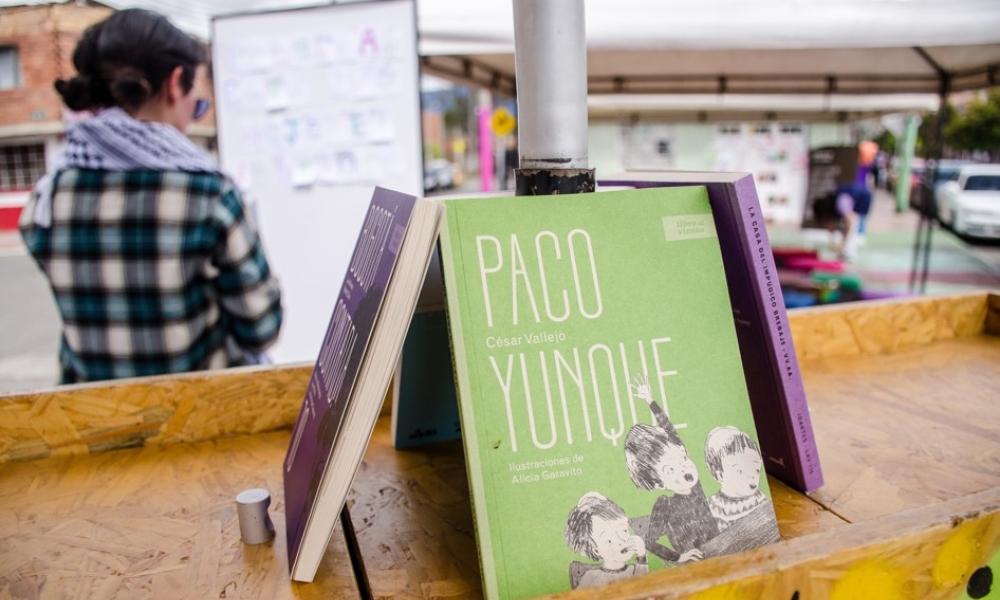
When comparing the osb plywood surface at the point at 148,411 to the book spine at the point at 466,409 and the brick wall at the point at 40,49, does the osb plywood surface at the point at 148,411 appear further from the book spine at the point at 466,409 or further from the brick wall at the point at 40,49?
the brick wall at the point at 40,49

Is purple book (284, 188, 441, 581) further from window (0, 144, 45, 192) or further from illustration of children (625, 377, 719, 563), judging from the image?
window (0, 144, 45, 192)

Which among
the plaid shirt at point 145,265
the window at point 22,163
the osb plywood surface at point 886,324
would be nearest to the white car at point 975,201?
the osb plywood surface at point 886,324

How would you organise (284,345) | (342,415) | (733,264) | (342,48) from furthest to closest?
(284,345) < (342,48) < (733,264) < (342,415)

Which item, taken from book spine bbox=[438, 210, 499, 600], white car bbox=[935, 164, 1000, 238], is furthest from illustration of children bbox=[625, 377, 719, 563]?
white car bbox=[935, 164, 1000, 238]

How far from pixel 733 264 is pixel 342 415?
1.37ft

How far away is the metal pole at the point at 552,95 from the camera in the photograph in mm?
742

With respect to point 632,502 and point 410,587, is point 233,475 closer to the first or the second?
point 410,587

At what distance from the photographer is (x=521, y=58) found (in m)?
0.76

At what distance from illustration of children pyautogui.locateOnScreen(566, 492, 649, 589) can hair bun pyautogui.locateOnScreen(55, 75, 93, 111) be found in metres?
1.50

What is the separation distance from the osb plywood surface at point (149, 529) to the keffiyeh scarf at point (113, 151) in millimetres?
774

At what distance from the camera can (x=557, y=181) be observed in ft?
2.42

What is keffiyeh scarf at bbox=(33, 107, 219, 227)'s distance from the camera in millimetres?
1458

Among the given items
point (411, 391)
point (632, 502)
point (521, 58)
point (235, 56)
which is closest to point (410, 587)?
point (632, 502)

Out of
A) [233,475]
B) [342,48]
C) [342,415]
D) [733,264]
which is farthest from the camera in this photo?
[342,48]
